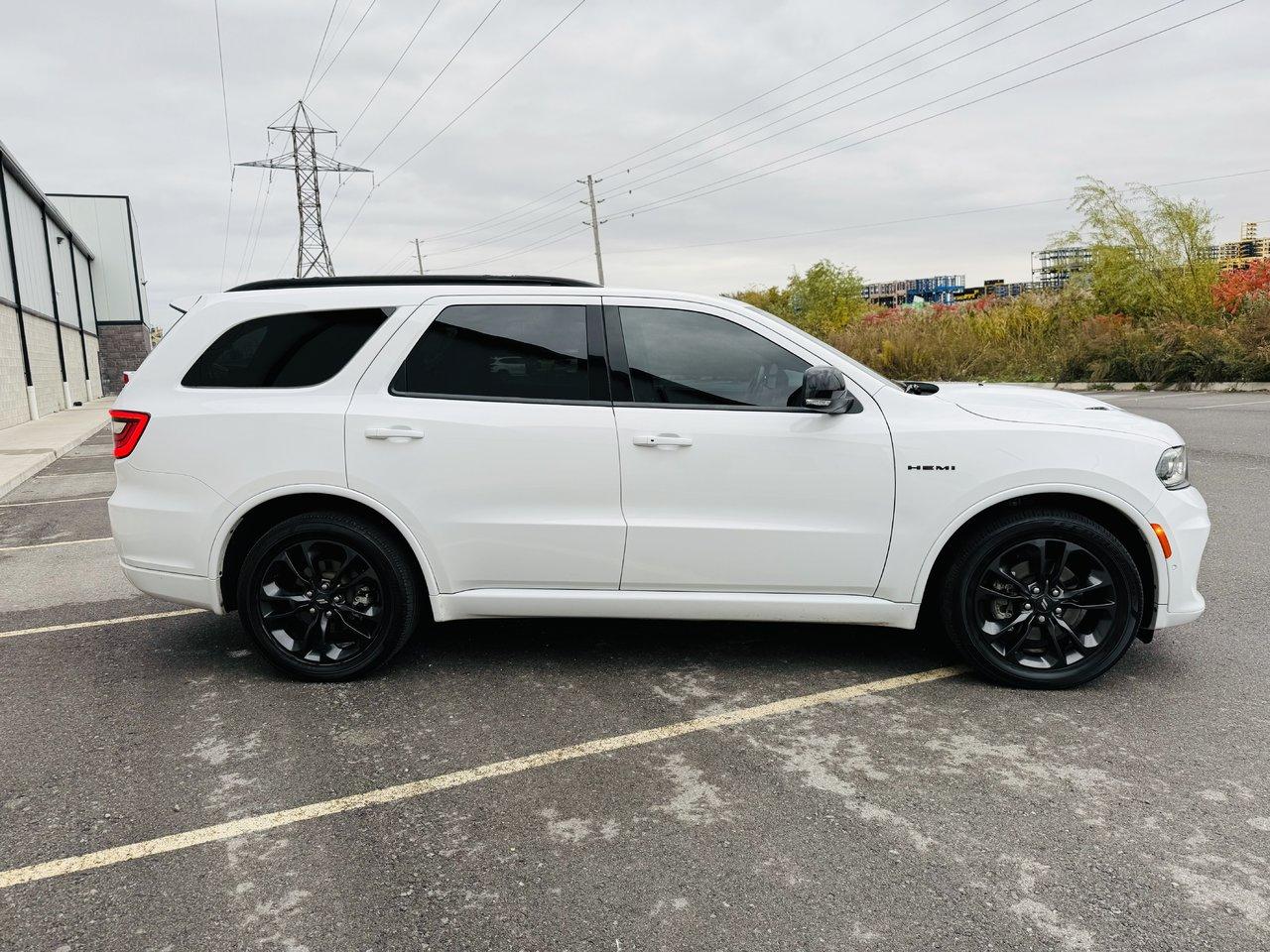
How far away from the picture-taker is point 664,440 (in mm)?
3965

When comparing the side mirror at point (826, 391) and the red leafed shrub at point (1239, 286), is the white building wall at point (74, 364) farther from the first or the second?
the red leafed shrub at point (1239, 286)

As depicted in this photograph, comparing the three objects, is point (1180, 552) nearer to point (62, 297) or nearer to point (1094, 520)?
point (1094, 520)

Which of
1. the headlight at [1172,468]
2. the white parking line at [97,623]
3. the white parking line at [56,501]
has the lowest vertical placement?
the white parking line at [97,623]

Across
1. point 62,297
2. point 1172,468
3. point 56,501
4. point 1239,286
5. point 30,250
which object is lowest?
point 56,501

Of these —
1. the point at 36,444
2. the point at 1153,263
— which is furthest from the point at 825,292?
the point at 36,444

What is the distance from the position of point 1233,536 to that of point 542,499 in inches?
222

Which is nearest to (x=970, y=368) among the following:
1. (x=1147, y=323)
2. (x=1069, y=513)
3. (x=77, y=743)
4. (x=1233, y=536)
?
(x=1147, y=323)

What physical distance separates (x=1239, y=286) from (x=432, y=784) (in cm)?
2984

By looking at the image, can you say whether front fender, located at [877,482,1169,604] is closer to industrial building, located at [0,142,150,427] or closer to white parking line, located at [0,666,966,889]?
white parking line, located at [0,666,966,889]

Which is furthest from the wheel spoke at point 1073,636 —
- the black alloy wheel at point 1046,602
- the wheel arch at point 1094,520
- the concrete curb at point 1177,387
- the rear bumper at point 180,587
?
the concrete curb at point 1177,387

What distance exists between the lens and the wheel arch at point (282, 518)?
408 cm

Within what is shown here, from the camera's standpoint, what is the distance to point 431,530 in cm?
408

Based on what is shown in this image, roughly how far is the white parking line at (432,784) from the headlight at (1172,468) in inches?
48.6

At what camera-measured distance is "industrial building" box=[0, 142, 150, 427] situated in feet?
78.0
